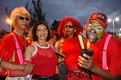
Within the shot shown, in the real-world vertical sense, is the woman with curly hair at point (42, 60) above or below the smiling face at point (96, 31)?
below

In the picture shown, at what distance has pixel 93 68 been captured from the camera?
4.53ft

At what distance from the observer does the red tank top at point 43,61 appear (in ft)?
7.16

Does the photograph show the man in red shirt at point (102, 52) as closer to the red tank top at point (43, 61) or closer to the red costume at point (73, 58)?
the red costume at point (73, 58)

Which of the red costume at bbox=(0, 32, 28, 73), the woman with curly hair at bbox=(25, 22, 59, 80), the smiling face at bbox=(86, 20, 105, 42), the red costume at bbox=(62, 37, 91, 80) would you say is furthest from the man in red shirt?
the red costume at bbox=(0, 32, 28, 73)

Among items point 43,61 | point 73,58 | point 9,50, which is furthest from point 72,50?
point 9,50

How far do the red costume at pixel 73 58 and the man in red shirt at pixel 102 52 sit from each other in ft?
2.45

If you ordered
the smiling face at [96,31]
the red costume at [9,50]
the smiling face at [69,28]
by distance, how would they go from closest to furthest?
1. the smiling face at [96,31]
2. the red costume at [9,50]
3. the smiling face at [69,28]

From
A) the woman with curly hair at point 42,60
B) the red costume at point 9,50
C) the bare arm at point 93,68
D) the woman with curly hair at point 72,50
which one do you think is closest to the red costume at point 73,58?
the woman with curly hair at point 72,50

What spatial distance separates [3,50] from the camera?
6.70ft

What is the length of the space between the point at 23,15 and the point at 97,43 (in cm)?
215

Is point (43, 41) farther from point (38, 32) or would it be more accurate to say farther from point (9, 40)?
point (9, 40)

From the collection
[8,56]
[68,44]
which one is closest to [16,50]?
[8,56]

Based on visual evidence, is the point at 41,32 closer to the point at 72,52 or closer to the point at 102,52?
the point at 72,52

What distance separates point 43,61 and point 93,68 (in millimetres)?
1241
